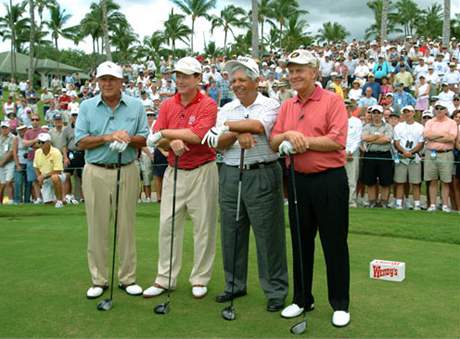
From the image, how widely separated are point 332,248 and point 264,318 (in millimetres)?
809

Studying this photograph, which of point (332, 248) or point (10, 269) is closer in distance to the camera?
point (332, 248)

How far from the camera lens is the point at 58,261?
6.52m

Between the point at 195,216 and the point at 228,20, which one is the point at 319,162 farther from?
the point at 228,20

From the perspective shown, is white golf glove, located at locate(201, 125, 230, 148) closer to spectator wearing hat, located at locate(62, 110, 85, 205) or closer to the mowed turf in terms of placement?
the mowed turf

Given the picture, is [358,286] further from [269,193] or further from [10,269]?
[10,269]

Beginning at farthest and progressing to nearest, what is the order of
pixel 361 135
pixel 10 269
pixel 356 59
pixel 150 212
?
pixel 356 59 → pixel 361 135 → pixel 150 212 → pixel 10 269

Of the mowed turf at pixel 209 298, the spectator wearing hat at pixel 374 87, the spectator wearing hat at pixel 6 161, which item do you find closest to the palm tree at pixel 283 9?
the spectator wearing hat at pixel 374 87

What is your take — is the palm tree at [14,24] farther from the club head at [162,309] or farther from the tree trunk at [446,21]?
the club head at [162,309]

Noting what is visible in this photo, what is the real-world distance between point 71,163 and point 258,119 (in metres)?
8.79

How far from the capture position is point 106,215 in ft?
18.6

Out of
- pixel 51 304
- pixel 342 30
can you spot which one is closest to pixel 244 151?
pixel 51 304

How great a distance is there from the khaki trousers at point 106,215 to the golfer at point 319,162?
5.44 ft

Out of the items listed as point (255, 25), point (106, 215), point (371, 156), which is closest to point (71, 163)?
point (371, 156)

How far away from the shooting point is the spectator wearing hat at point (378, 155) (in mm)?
11484
